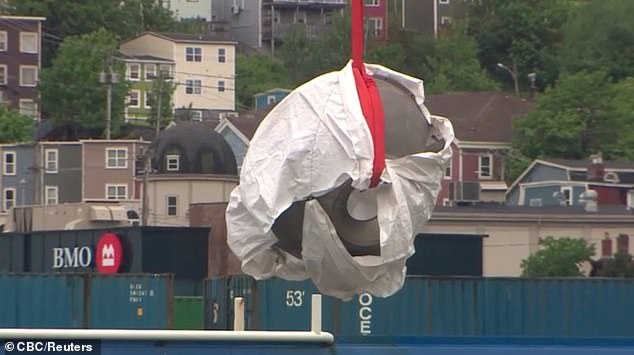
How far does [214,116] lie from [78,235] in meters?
75.9

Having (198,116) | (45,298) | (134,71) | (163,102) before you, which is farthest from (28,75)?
(45,298)

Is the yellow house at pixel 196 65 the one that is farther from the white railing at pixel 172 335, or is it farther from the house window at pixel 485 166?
the white railing at pixel 172 335

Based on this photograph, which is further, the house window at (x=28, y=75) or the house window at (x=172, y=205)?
the house window at (x=28, y=75)

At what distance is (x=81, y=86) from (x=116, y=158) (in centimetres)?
2433

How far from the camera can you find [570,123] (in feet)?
303

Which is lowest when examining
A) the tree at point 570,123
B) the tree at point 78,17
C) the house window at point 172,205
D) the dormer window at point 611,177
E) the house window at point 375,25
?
the house window at point 172,205

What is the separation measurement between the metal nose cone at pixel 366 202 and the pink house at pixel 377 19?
367 ft

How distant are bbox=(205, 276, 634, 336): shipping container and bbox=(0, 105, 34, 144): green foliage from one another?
72.6 m

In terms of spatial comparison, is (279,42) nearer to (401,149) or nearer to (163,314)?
(163,314)

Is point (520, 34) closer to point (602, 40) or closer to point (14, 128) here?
point (602, 40)

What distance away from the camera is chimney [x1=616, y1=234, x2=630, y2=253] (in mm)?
59606

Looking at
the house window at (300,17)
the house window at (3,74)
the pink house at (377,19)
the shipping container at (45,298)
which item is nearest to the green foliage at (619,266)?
the shipping container at (45,298)

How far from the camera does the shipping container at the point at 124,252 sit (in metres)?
45.5

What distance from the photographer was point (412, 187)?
891cm
